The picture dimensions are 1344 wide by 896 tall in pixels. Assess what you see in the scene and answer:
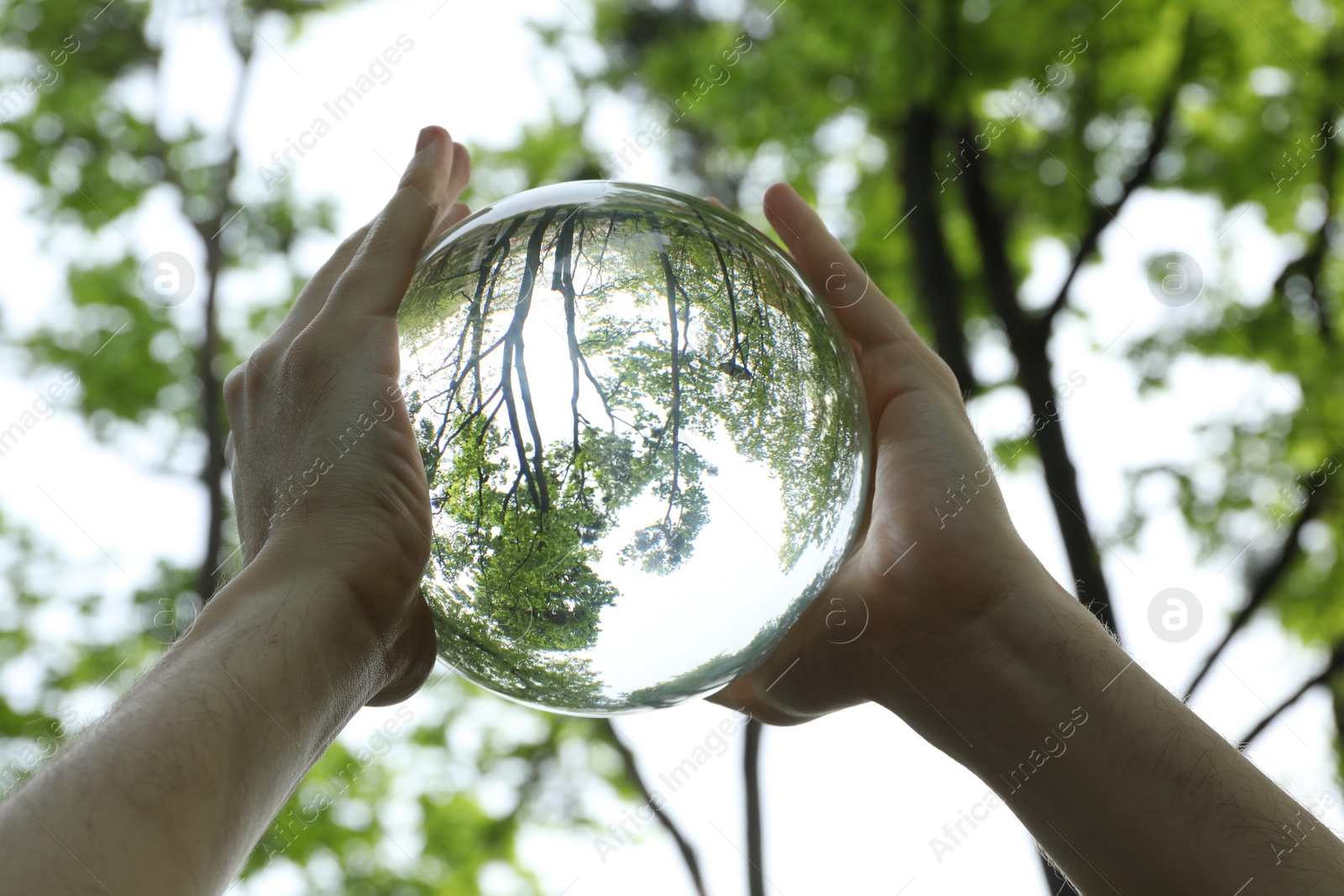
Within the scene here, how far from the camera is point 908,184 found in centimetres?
762

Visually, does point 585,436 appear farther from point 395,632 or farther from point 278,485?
point 278,485

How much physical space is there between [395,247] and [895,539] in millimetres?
1608

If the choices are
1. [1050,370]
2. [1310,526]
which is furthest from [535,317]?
[1310,526]

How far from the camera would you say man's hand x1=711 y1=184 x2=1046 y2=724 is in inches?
100

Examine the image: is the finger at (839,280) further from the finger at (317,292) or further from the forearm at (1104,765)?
the finger at (317,292)

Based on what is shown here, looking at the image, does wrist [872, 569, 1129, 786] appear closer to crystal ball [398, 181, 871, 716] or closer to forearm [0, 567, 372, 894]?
crystal ball [398, 181, 871, 716]

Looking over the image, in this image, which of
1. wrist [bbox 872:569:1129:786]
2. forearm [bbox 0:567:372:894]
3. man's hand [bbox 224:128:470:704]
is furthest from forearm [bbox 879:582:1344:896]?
forearm [bbox 0:567:372:894]

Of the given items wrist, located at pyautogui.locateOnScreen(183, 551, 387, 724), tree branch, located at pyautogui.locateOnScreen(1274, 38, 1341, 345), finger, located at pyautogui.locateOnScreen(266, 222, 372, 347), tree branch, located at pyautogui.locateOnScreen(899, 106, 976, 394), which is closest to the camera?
wrist, located at pyautogui.locateOnScreen(183, 551, 387, 724)

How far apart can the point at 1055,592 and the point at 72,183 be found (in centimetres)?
984

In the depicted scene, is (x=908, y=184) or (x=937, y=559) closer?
(x=937, y=559)

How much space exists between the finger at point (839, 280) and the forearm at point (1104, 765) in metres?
0.91

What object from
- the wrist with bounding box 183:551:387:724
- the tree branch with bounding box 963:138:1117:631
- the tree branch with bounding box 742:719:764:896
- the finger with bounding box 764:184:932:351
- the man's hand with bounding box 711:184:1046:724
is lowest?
the tree branch with bounding box 742:719:764:896

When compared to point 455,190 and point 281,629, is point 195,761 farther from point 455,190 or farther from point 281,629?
point 455,190

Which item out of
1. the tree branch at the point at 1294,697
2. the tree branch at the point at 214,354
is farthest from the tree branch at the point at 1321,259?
the tree branch at the point at 214,354
